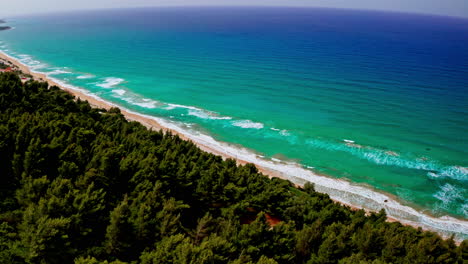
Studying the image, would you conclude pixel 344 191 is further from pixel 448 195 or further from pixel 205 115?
pixel 205 115

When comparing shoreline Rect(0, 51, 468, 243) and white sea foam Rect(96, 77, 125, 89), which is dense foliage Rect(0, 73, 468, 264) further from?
white sea foam Rect(96, 77, 125, 89)

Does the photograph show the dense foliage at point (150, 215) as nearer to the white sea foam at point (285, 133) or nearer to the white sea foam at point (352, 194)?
the white sea foam at point (352, 194)

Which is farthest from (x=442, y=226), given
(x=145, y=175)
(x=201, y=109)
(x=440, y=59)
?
(x=440, y=59)

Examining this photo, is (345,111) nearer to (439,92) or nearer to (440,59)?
(439,92)

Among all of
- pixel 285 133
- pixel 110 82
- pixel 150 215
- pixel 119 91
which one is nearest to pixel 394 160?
pixel 285 133

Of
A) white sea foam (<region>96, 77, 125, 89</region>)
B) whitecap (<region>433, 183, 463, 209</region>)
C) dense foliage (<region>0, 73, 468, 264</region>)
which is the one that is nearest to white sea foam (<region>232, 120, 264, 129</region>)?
dense foliage (<region>0, 73, 468, 264</region>)
